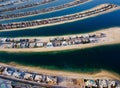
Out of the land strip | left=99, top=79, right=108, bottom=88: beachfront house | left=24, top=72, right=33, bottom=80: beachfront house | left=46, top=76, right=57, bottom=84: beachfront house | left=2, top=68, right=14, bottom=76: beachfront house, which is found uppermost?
→ the land strip

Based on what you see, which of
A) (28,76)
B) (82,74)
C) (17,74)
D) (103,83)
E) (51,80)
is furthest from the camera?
(17,74)

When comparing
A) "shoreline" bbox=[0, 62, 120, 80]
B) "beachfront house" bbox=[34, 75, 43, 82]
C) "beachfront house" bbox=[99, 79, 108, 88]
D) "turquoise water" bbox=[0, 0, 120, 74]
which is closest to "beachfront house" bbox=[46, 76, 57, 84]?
"beachfront house" bbox=[34, 75, 43, 82]

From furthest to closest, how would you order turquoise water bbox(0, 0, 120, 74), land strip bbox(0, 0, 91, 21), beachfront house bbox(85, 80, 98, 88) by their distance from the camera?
land strip bbox(0, 0, 91, 21) < turquoise water bbox(0, 0, 120, 74) < beachfront house bbox(85, 80, 98, 88)

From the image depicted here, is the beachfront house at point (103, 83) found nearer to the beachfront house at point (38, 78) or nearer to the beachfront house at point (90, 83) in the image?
the beachfront house at point (90, 83)

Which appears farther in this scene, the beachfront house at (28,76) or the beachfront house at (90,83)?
the beachfront house at (28,76)

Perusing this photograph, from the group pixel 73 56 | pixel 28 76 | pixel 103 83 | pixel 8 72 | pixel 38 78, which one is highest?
pixel 73 56

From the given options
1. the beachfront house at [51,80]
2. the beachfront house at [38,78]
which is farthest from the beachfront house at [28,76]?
the beachfront house at [51,80]

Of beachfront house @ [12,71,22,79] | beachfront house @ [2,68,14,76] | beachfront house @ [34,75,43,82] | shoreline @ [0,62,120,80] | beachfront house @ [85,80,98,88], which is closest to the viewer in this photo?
beachfront house @ [85,80,98,88]

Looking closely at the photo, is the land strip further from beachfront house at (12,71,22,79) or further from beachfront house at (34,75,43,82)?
beachfront house at (34,75,43,82)

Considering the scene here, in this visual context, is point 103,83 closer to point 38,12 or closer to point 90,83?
point 90,83

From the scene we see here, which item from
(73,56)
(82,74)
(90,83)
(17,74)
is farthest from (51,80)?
(73,56)

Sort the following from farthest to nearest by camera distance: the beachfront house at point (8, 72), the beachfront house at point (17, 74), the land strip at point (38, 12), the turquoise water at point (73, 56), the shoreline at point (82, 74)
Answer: the land strip at point (38, 12), the turquoise water at point (73, 56), the beachfront house at point (8, 72), the beachfront house at point (17, 74), the shoreline at point (82, 74)

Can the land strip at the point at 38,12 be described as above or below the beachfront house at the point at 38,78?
above
